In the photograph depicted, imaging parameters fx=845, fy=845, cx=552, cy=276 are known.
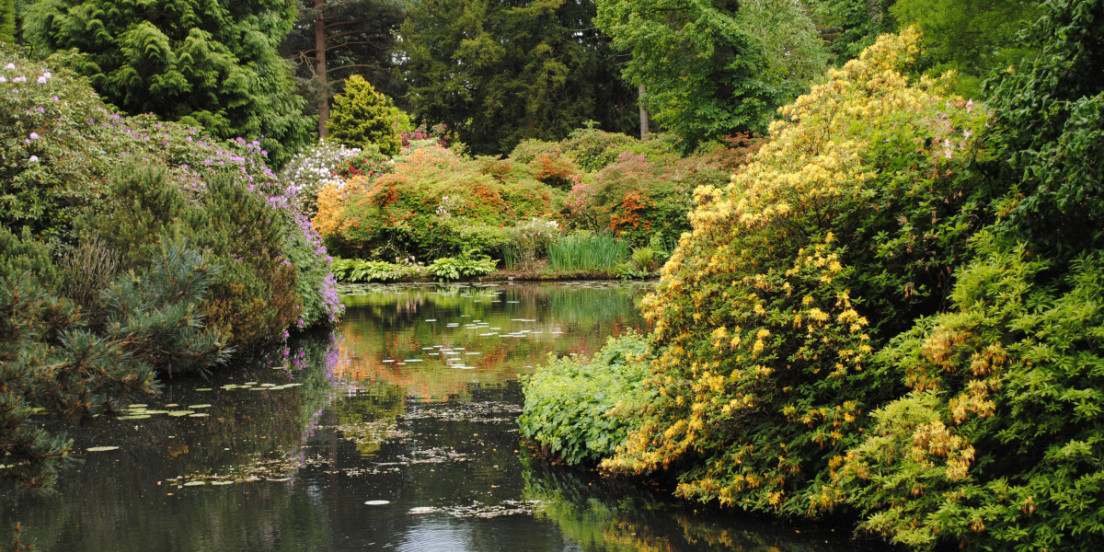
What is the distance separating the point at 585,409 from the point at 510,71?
36.2 m

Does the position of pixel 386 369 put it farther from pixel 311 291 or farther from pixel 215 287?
pixel 311 291

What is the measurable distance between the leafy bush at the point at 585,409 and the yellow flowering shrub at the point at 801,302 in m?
0.25

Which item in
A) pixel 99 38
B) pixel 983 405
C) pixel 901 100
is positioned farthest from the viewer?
pixel 99 38

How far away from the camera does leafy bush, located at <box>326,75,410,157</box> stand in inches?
1323

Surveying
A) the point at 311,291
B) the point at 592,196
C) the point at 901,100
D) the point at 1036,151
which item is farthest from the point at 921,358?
the point at 592,196

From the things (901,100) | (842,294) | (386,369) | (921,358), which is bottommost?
(386,369)

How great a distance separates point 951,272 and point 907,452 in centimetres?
115

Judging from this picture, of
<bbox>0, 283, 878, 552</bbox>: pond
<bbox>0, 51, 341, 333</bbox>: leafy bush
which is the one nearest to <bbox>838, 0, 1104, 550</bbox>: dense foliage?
<bbox>0, 283, 878, 552</bbox>: pond

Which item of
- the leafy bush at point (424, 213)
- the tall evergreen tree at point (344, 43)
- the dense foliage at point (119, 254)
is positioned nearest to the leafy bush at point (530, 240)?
the leafy bush at point (424, 213)

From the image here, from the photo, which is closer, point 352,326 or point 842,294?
point 842,294

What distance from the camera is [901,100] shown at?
5430mm

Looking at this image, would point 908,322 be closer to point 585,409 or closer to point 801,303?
point 801,303

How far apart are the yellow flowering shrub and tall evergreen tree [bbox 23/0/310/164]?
13.7m

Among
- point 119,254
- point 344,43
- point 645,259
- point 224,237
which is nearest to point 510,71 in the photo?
point 344,43
